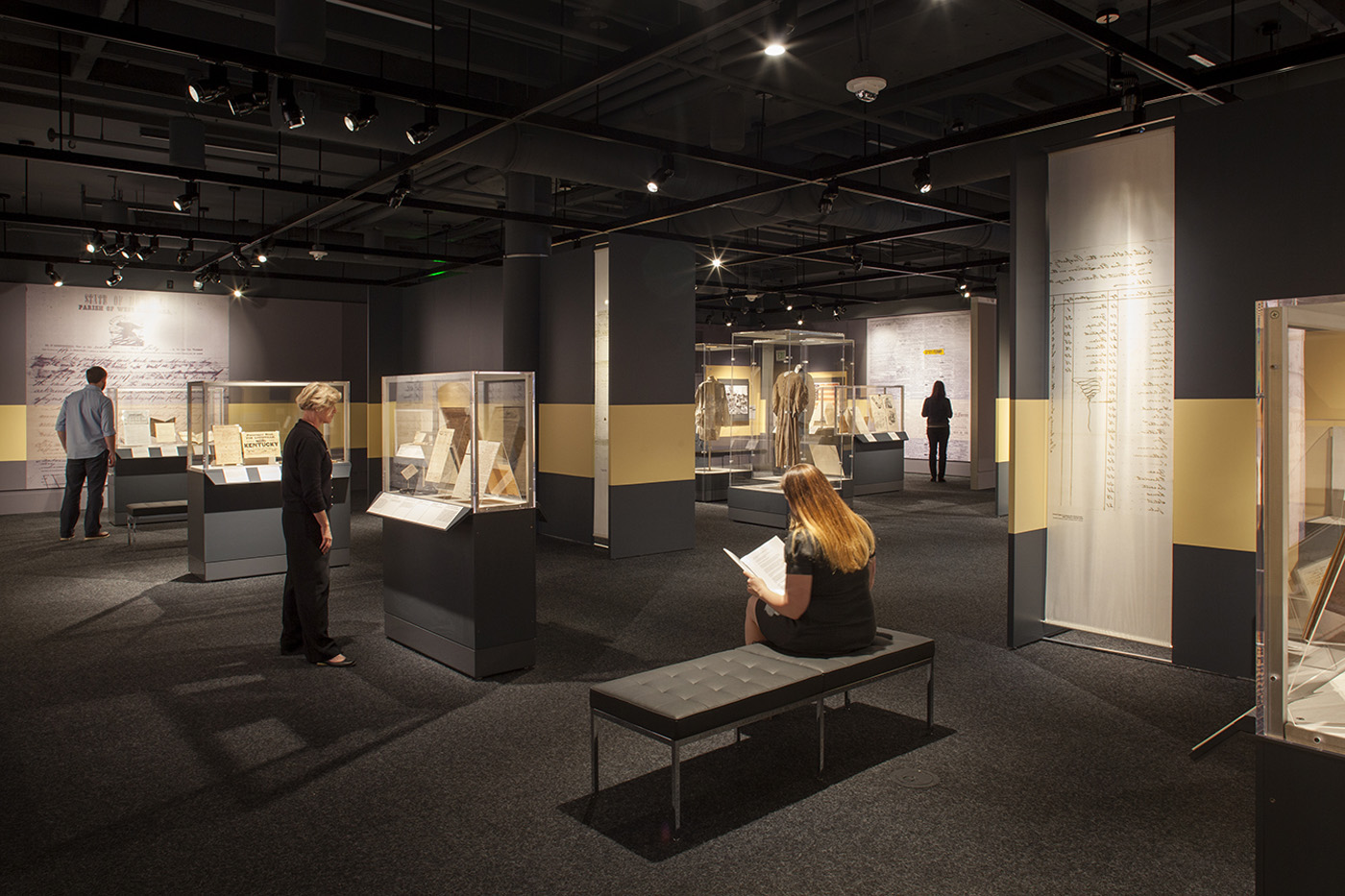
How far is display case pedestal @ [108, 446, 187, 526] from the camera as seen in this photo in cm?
1034

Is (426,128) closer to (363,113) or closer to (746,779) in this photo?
(363,113)

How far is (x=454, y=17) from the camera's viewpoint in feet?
20.0

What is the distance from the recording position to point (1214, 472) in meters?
4.78

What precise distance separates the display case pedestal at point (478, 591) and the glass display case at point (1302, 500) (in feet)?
12.0

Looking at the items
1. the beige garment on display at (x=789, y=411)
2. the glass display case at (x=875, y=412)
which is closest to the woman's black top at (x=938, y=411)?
the glass display case at (x=875, y=412)

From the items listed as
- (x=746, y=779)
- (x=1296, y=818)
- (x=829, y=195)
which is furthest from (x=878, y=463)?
(x=1296, y=818)

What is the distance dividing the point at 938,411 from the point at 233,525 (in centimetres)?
1163

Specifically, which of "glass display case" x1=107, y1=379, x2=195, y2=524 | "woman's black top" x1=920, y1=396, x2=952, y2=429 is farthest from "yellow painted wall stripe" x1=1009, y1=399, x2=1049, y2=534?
"woman's black top" x1=920, y1=396, x2=952, y2=429

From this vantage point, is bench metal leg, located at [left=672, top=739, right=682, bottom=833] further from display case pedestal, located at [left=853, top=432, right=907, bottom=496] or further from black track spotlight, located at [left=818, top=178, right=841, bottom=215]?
display case pedestal, located at [left=853, top=432, right=907, bottom=496]

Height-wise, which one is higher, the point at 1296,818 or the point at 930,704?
the point at 1296,818

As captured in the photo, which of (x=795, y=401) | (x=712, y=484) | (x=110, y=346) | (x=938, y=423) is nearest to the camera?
(x=795, y=401)

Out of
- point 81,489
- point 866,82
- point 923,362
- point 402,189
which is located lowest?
point 81,489

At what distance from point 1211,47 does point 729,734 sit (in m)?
6.64

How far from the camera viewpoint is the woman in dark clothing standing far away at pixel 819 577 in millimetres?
3555
